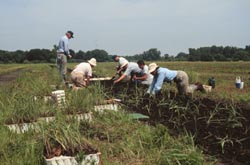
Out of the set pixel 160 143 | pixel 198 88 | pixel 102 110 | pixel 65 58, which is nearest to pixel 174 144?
pixel 160 143

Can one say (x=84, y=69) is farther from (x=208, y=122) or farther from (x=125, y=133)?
(x=208, y=122)

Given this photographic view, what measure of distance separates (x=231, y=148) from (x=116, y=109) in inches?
127

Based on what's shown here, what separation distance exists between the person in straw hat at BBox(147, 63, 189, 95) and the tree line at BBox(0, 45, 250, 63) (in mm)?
27278

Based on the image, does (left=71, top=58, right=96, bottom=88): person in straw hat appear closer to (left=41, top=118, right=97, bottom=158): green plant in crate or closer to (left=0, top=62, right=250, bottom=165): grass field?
(left=0, top=62, right=250, bottom=165): grass field

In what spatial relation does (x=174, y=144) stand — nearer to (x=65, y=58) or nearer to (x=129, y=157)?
(x=129, y=157)

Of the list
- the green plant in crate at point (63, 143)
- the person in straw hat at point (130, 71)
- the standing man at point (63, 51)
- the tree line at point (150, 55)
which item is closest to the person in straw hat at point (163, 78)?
the person in straw hat at point (130, 71)

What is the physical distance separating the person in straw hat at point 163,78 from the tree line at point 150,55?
27278 mm

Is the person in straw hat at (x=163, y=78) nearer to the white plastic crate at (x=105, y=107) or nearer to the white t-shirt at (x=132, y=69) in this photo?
the white plastic crate at (x=105, y=107)

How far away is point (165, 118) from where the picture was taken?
20.5ft

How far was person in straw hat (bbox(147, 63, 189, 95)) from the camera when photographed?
784 cm

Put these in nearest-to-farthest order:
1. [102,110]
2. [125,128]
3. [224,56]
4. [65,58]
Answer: [125,128] < [102,110] < [65,58] < [224,56]

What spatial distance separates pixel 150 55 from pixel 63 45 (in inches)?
2258

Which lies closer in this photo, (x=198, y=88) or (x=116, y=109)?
(x=116, y=109)

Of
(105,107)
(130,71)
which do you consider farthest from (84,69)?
(105,107)
